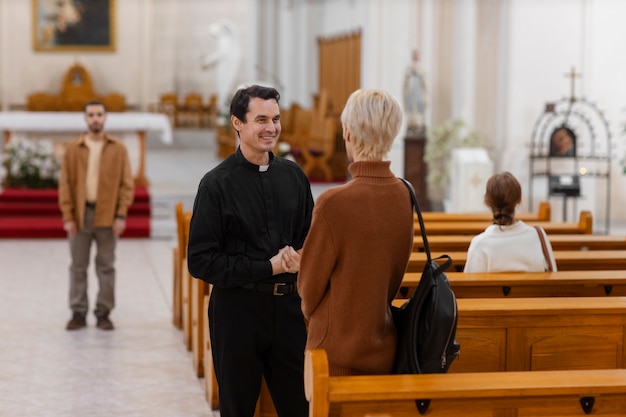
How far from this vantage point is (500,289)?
479 cm

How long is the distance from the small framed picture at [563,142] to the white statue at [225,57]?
967 centimetres

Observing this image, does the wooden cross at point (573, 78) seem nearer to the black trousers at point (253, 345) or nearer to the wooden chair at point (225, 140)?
the wooden chair at point (225, 140)

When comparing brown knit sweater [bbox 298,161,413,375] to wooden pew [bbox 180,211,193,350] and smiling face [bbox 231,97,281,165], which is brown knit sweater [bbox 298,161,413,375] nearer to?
smiling face [bbox 231,97,281,165]

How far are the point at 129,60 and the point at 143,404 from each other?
59.9 ft

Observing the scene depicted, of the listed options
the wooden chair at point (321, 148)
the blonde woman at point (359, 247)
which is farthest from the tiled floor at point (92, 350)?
the wooden chair at point (321, 148)

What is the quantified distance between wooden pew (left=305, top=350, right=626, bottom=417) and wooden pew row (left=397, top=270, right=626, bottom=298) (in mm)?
1607

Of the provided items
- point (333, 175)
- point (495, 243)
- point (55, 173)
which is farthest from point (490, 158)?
point (495, 243)

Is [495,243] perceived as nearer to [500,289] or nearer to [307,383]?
[500,289]

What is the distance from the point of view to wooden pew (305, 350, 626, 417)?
276 centimetres

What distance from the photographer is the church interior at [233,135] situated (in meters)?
5.95

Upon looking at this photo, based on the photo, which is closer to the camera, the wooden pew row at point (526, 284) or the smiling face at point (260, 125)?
the smiling face at point (260, 125)

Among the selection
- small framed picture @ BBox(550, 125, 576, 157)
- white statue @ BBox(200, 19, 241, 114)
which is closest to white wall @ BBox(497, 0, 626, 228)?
small framed picture @ BBox(550, 125, 576, 157)

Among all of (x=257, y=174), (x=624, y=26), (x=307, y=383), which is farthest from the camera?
(x=624, y=26)

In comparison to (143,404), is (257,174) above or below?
above
